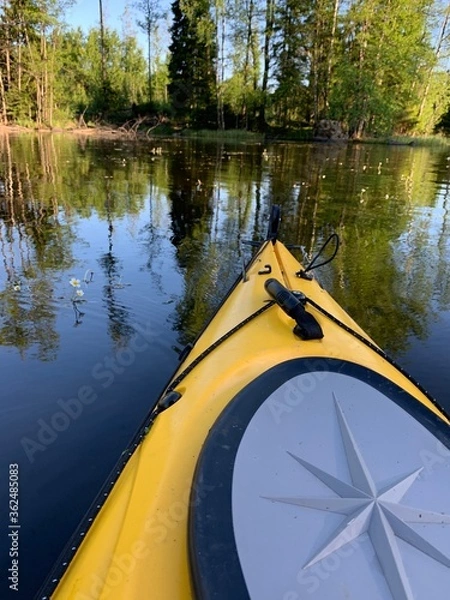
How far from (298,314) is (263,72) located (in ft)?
130

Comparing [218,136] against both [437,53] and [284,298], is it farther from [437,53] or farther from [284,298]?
[284,298]

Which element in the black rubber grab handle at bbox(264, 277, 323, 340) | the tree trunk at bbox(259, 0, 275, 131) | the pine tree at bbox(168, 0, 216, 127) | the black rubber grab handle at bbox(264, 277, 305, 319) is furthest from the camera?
the pine tree at bbox(168, 0, 216, 127)

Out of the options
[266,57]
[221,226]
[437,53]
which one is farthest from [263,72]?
[221,226]

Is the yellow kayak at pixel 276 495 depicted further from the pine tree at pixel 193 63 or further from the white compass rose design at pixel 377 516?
the pine tree at pixel 193 63

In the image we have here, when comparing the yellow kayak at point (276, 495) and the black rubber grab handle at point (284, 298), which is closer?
the yellow kayak at point (276, 495)

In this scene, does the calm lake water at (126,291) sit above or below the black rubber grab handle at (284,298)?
below

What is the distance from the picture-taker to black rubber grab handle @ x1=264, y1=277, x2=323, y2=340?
2.08 meters

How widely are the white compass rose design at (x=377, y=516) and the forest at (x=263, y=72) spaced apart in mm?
34478

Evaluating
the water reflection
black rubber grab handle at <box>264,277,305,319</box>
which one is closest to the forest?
the water reflection

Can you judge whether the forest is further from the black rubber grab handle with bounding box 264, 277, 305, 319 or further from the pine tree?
the black rubber grab handle with bounding box 264, 277, 305, 319

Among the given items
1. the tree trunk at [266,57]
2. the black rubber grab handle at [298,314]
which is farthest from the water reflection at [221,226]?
the tree trunk at [266,57]

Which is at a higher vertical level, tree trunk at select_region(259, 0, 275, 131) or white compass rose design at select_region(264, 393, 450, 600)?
tree trunk at select_region(259, 0, 275, 131)

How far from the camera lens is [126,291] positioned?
4727 mm

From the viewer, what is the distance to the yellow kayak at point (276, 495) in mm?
1026
